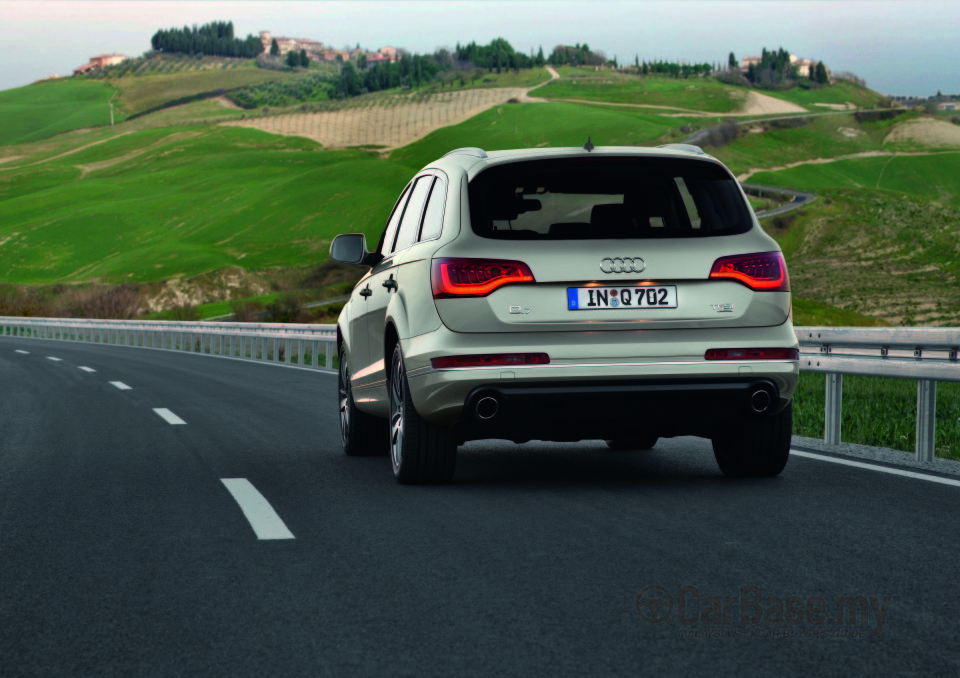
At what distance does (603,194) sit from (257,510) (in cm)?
287

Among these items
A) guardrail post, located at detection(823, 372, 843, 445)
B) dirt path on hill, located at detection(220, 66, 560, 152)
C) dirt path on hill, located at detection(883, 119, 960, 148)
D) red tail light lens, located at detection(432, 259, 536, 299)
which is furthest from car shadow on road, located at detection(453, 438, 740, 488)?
dirt path on hill, located at detection(883, 119, 960, 148)

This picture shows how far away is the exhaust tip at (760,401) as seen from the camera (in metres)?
6.98

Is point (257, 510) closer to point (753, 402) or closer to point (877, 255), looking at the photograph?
point (753, 402)

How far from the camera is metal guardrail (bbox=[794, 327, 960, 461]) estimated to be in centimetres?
865

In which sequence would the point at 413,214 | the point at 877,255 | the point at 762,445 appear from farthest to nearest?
1. the point at 877,255
2. the point at 413,214
3. the point at 762,445

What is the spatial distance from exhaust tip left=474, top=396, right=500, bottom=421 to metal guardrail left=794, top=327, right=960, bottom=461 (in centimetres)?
338

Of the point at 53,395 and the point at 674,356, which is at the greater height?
the point at 674,356

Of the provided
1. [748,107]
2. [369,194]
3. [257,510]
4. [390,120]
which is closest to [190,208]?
[369,194]

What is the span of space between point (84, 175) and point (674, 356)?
565ft

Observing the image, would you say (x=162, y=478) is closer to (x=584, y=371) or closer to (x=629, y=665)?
(x=584, y=371)

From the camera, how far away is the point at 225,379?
20078 mm

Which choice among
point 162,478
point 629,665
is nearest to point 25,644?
point 629,665

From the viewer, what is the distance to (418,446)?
24.3 ft

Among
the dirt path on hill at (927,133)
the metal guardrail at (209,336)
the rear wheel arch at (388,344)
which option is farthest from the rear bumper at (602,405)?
the dirt path on hill at (927,133)
